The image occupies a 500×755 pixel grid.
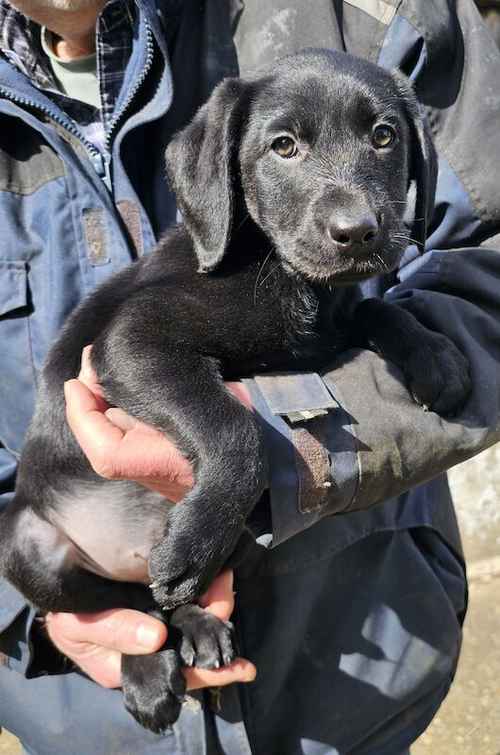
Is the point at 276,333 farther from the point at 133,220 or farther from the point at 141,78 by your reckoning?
the point at 141,78

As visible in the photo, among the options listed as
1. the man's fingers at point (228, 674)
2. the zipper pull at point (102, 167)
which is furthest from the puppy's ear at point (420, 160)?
the man's fingers at point (228, 674)

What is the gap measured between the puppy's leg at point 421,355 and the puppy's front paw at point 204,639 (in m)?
0.75

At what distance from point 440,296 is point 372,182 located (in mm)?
334

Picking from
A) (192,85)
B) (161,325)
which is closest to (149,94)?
(192,85)

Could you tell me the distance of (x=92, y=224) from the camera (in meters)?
2.25

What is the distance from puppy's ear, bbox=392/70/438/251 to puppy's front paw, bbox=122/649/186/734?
48.7 inches

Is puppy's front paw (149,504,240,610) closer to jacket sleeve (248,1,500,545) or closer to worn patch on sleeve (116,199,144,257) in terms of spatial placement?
jacket sleeve (248,1,500,545)

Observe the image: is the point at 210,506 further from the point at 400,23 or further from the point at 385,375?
the point at 400,23

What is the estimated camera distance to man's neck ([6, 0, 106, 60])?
2.40m

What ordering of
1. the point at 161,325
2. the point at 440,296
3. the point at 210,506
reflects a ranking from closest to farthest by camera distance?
the point at 210,506 → the point at 161,325 → the point at 440,296

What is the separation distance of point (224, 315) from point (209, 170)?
0.37m

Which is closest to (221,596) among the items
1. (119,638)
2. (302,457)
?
(119,638)

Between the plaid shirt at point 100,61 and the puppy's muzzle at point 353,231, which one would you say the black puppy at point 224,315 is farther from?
the plaid shirt at point 100,61

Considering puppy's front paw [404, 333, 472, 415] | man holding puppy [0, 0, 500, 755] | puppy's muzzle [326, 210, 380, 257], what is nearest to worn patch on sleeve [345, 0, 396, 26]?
man holding puppy [0, 0, 500, 755]
